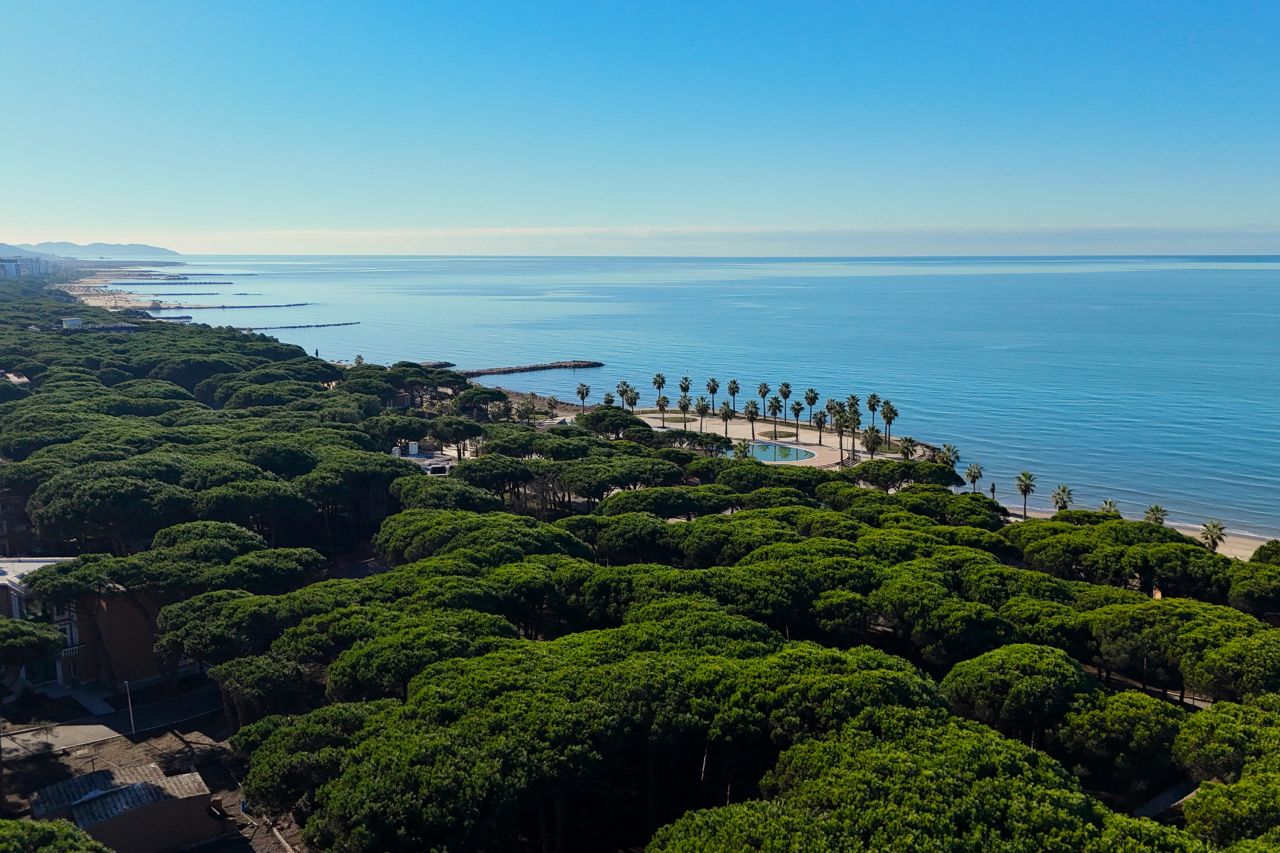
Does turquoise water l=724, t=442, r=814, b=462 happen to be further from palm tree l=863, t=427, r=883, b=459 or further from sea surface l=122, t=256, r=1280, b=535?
sea surface l=122, t=256, r=1280, b=535

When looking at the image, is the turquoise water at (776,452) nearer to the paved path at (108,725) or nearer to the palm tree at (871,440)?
the palm tree at (871,440)

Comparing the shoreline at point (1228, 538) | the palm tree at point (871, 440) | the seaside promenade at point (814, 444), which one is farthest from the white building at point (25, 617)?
the palm tree at point (871, 440)

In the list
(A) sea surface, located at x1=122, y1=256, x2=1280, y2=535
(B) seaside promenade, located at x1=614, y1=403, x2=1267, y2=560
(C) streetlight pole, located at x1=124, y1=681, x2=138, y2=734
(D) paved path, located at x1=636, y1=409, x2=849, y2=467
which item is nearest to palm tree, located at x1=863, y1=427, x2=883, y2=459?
(B) seaside promenade, located at x1=614, y1=403, x2=1267, y2=560

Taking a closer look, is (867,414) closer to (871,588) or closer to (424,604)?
(871,588)

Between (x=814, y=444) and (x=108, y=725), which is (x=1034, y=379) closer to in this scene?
(x=814, y=444)

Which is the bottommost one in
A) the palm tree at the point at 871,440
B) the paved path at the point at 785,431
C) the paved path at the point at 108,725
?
the paved path at the point at 785,431
